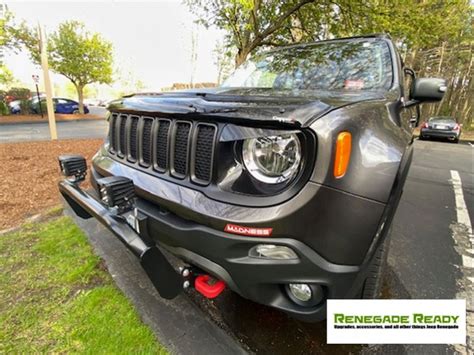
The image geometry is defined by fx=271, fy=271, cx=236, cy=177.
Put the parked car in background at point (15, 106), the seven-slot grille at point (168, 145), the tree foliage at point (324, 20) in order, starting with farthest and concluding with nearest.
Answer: the parked car in background at point (15, 106), the tree foliage at point (324, 20), the seven-slot grille at point (168, 145)

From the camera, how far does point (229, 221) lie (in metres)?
1.18

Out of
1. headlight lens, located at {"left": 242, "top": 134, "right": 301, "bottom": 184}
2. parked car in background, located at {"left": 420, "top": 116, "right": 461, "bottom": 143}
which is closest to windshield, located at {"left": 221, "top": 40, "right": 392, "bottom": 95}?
headlight lens, located at {"left": 242, "top": 134, "right": 301, "bottom": 184}

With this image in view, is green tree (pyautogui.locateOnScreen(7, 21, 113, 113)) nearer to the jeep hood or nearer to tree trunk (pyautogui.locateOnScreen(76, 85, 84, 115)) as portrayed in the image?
tree trunk (pyautogui.locateOnScreen(76, 85, 84, 115))

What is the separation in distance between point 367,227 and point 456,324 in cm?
107

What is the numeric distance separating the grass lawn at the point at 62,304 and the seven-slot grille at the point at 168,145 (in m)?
0.99

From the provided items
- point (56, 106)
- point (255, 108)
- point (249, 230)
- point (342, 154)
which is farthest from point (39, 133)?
point (342, 154)

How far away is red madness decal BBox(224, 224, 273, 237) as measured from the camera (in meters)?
1.14

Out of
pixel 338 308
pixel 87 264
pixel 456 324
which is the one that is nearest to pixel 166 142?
pixel 338 308

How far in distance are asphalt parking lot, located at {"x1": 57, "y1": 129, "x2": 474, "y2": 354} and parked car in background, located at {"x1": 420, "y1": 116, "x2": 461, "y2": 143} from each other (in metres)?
12.0

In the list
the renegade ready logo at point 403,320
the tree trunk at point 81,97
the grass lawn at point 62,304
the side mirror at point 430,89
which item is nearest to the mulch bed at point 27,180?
the grass lawn at point 62,304

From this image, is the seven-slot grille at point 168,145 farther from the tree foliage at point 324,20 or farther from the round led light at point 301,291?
the tree foliage at point 324,20

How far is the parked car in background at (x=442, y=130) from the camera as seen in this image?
1377 centimetres

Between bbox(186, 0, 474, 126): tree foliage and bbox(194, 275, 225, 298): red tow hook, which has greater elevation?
bbox(186, 0, 474, 126): tree foliage

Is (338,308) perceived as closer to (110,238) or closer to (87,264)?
(87,264)
